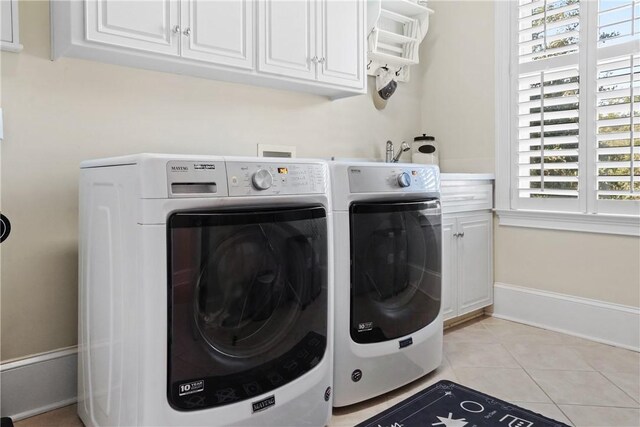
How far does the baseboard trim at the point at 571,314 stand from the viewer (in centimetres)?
251

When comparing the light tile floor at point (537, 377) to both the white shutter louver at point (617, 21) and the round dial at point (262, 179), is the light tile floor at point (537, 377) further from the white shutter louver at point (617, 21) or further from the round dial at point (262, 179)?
the white shutter louver at point (617, 21)

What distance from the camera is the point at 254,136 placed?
8.09 feet

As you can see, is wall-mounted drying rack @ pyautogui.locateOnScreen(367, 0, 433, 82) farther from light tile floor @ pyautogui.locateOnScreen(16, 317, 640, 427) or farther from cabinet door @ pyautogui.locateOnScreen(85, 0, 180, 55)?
light tile floor @ pyautogui.locateOnScreen(16, 317, 640, 427)

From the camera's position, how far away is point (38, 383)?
1.82 meters

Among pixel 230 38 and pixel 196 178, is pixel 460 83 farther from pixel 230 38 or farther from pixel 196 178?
pixel 196 178

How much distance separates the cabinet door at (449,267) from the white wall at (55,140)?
144 centimetres

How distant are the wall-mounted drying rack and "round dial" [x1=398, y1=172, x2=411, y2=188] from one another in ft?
4.40

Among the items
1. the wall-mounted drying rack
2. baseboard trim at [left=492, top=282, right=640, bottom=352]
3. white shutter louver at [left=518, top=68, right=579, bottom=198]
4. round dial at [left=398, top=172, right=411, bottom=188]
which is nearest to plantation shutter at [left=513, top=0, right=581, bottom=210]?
white shutter louver at [left=518, top=68, right=579, bottom=198]

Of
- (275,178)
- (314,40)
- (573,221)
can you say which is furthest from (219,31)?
(573,221)

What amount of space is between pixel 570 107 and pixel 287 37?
67.4 inches

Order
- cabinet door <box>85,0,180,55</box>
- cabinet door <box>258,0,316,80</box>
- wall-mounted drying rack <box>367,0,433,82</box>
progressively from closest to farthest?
cabinet door <box>85,0,180,55</box>
cabinet door <box>258,0,316,80</box>
wall-mounted drying rack <box>367,0,433,82</box>

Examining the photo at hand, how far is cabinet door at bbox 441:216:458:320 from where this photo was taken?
2.62 meters

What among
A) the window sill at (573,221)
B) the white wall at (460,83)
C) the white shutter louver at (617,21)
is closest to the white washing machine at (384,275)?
the window sill at (573,221)

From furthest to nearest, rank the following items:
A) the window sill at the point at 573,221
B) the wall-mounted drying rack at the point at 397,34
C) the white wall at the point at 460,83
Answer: the white wall at the point at 460,83 < the wall-mounted drying rack at the point at 397,34 < the window sill at the point at 573,221
